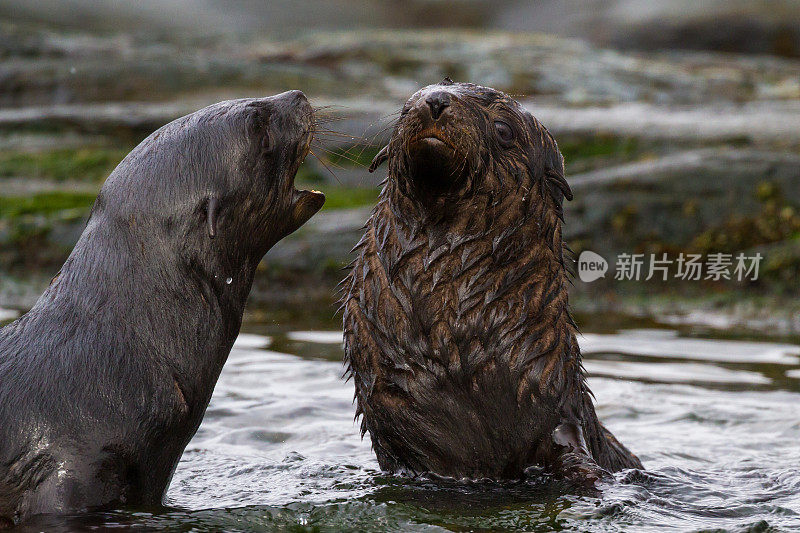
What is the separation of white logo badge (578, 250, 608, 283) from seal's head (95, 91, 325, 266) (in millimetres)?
5903

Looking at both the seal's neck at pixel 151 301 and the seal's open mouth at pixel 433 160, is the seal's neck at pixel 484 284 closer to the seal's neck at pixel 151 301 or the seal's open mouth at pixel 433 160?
the seal's open mouth at pixel 433 160

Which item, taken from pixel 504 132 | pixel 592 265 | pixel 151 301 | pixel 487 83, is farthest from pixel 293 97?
pixel 487 83

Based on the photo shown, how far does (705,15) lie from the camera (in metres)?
28.5

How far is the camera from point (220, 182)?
14.7 feet

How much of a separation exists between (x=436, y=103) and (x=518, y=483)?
1644mm

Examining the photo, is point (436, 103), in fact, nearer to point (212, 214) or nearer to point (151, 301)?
point (212, 214)

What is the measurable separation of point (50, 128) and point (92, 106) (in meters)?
1.16

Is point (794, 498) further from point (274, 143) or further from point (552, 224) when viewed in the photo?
point (274, 143)

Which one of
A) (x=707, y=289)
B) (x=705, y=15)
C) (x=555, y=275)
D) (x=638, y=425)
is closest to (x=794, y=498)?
(x=555, y=275)

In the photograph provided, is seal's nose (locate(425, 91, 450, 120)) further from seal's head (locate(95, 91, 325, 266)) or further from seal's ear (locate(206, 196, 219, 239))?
seal's ear (locate(206, 196, 219, 239))

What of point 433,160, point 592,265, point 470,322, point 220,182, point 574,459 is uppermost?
point 433,160

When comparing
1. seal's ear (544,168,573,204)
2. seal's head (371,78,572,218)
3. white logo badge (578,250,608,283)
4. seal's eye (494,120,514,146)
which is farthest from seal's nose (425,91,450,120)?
white logo badge (578,250,608,283)

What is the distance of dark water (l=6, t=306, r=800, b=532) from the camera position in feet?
13.8

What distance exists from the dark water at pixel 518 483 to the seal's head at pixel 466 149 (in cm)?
128
